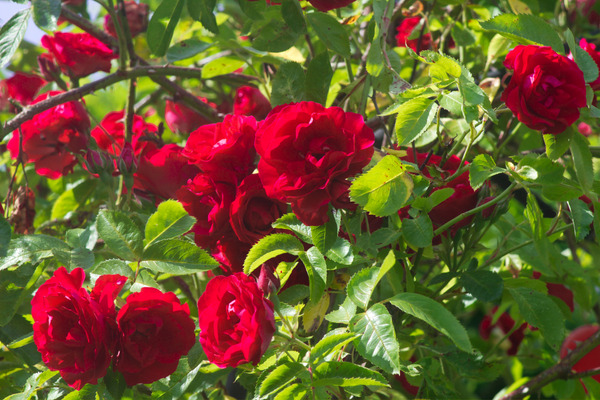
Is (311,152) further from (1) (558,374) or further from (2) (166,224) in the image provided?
(1) (558,374)

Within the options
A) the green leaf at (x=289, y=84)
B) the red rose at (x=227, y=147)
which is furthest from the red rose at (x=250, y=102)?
the red rose at (x=227, y=147)

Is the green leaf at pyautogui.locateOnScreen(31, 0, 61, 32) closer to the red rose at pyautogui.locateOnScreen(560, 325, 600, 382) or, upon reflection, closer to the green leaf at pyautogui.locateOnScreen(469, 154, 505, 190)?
the green leaf at pyautogui.locateOnScreen(469, 154, 505, 190)

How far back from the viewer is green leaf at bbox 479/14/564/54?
2.09 ft

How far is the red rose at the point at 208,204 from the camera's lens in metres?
0.66

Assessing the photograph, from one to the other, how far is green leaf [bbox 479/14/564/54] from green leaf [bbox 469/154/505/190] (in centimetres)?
15

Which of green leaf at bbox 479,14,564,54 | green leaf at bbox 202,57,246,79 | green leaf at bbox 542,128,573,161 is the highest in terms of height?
green leaf at bbox 479,14,564,54

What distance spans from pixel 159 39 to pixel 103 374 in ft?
1.71

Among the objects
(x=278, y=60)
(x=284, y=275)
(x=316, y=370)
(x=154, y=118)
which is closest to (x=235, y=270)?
(x=284, y=275)

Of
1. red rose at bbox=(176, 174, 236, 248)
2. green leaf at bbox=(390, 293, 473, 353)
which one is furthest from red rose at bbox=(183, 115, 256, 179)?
green leaf at bbox=(390, 293, 473, 353)

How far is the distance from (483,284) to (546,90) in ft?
0.74

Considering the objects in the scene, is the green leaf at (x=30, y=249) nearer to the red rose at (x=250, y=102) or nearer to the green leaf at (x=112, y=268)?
the green leaf at (x=112, y=268)

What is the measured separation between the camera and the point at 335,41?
83 cm

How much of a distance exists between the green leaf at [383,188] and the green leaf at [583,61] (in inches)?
9.0

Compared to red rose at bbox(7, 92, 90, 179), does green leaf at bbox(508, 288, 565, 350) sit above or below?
below
